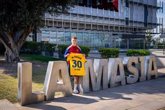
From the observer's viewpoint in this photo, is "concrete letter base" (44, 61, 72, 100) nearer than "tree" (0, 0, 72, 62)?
Yes

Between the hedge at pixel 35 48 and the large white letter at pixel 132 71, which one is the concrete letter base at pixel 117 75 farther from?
the hedge at pixel 35 48

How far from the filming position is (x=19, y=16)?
18406mm

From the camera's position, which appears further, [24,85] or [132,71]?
[132,71]

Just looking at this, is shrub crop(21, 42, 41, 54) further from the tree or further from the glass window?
the glass window

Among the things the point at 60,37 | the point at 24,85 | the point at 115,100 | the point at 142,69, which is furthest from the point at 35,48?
the point at 24,85

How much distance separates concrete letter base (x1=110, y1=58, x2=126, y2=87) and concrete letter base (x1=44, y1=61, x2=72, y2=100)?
98.1 inches

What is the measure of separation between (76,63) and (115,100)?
204cm

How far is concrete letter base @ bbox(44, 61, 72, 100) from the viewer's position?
34.4 feet

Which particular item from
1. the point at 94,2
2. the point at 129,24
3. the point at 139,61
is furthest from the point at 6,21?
the point at 129,24

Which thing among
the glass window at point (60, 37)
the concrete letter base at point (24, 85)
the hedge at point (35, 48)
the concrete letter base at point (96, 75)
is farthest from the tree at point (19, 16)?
the glass window at point (60, 37)

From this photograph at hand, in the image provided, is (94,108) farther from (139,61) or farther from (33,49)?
(33,49)

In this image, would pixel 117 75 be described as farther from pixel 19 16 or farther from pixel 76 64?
pixel 19 16

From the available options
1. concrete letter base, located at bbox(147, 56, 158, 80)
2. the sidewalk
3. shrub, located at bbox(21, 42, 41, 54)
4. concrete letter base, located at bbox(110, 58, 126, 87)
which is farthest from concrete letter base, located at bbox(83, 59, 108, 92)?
shrub, located at bbox(21, 42, 41, 54)

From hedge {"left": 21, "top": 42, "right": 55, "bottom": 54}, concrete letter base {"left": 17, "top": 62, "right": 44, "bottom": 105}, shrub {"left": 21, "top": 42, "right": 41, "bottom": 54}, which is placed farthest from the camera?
shrub {"left": 21, "top": 42, "right": 41, "bottom": 54}
